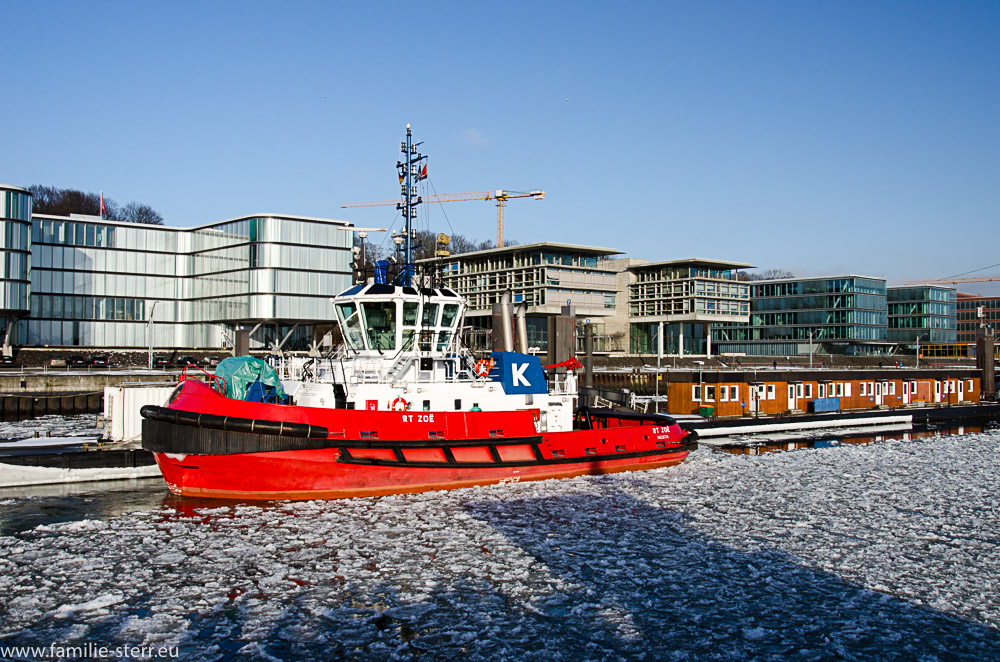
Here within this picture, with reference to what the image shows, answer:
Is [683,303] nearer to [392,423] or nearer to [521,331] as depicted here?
[521,331]

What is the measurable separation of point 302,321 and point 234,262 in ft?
20.8

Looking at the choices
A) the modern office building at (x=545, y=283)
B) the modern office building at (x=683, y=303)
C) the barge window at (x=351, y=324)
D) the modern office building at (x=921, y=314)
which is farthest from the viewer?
the modern office building at (x=921, y=314)

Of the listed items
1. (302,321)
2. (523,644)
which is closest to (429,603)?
(523,644)

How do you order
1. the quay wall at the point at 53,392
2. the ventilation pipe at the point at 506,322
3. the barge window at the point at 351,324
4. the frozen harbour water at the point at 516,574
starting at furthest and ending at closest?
the quay wall at the point at 53,392 → the ventilation pipe at the point at 506,322 → the barge window at the point at 351,324 → the frozen harbour water at the point at 516,574

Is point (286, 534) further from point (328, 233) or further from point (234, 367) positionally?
point (328, 233)

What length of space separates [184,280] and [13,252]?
12.8m

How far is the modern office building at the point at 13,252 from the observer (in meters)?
44.1

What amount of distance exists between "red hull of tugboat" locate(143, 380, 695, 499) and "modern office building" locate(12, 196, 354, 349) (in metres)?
36.5

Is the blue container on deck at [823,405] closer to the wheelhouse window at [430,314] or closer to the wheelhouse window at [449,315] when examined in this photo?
the wheelhouse window at [449,315]

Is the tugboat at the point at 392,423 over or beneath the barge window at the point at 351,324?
beneath

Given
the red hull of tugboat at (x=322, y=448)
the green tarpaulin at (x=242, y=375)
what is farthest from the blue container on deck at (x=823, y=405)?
the green tarpaulin at (x=242, y=375)

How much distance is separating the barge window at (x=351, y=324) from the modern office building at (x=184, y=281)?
3417 cm

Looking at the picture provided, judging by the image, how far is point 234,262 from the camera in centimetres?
5178

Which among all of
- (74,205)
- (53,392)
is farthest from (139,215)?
(53,392)
